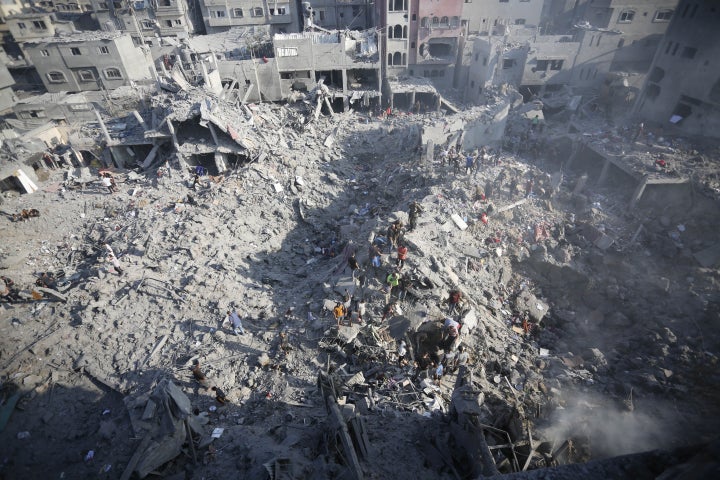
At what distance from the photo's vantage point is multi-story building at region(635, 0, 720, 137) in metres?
19.6

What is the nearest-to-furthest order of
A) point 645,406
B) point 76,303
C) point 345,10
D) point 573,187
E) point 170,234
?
point 645,406 → point 76,303 → point 170,234 → point 573,187 → point 345,10

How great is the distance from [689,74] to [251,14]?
34550 mm

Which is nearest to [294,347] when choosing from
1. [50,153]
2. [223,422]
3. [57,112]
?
[223,422]

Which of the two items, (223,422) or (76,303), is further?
(76,303)

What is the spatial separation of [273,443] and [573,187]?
1982 cm

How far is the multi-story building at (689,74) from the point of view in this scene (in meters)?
19.6

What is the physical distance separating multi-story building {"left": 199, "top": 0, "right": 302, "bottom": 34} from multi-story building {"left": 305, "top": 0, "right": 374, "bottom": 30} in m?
2.36

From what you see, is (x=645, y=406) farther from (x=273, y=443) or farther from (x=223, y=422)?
(x=223, y=422)

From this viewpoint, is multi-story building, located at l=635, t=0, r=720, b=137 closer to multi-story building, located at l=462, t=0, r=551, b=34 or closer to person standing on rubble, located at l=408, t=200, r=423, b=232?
multi-story building, located at l=462, t=0, r=551, b=34

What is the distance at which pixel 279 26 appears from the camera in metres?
35.1

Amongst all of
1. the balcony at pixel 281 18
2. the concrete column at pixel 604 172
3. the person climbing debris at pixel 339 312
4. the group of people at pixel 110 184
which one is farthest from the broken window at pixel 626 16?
the group of people at pixel 110 184

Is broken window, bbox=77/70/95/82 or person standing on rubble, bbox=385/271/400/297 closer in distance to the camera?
person standing on rubble, bbox=385/271/400/297

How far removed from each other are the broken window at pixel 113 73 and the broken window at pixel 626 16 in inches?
1614

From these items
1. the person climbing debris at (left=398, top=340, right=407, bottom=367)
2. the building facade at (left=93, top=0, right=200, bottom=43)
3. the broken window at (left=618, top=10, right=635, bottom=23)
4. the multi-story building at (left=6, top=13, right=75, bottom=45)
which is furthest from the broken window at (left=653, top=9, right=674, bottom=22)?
the multi-story building at (left=6, top=13, right=75, bottom=45)
